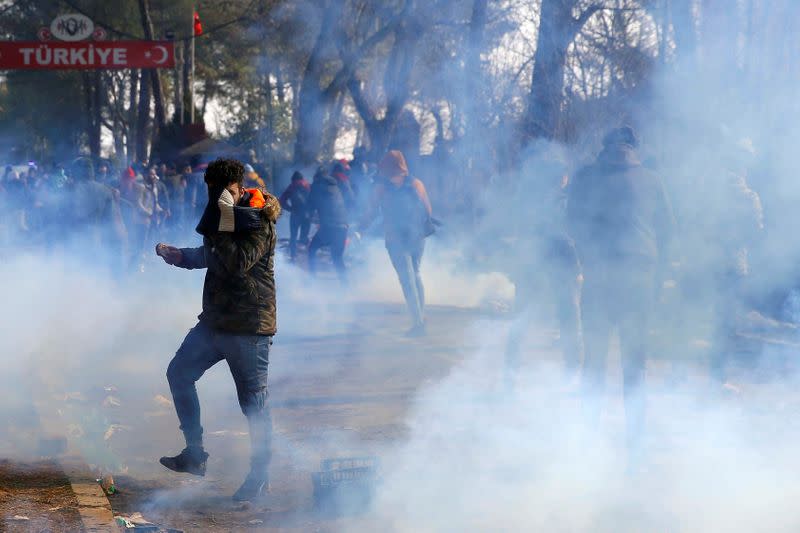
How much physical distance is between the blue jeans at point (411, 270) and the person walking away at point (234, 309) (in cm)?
444

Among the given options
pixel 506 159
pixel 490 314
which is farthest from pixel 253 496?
pixel 490 314

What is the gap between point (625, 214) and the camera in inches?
204

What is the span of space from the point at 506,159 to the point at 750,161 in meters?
3.21

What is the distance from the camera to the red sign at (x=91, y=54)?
827 inches

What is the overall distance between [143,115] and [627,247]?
2900cm

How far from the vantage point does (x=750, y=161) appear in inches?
253

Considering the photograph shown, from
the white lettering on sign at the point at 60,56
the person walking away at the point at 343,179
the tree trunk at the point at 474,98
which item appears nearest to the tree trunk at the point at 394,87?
the tree trunk at the point at 474,98

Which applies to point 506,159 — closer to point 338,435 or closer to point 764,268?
point 764,268

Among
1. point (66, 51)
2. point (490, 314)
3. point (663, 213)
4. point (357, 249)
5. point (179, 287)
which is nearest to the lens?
point (663, 213)

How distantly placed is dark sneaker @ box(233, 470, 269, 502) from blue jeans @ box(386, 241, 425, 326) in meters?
4.57

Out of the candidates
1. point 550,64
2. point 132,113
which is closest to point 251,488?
point 550,64

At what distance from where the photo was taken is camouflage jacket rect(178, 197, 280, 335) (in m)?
4.41

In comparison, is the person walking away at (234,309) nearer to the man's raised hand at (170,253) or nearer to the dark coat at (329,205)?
the man's raised hand at (170,253)

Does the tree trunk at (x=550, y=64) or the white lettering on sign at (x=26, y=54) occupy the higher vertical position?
Result: the white lettering on sign at (x=26, y=54)
